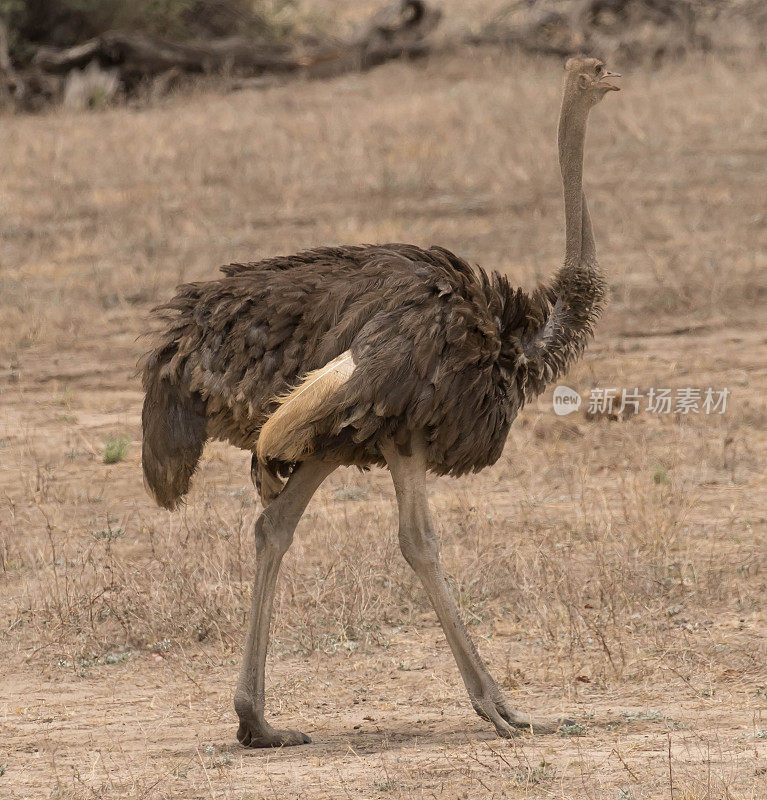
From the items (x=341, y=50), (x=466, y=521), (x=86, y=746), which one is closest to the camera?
(x=86, y=746)

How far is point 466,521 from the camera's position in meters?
6.02

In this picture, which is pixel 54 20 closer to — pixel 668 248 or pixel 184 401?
pixel 668 248

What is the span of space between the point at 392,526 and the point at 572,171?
1968 mm

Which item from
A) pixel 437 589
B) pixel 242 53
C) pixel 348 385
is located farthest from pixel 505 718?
pixel 242 53

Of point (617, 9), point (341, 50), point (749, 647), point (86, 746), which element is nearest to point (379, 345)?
point (86, 746)

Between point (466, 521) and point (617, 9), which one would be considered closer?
point (466, 521)

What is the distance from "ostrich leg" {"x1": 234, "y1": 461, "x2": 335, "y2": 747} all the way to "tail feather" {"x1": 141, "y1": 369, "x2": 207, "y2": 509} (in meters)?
0.29

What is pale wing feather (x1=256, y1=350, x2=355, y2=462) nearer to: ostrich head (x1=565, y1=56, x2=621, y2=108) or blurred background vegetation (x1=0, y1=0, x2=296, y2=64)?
ostrich head (x1=565, y1=56, x2=621, y2=108)

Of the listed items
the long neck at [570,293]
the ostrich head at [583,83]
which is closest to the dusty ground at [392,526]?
the long neck at [570,293]

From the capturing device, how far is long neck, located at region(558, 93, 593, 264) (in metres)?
4.50

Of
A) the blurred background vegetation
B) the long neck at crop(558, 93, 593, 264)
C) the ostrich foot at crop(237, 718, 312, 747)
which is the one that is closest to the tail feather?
the ostrich foot at crop(237, 718, 312, 747)

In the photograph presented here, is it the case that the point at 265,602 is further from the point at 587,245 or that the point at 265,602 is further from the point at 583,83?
the point at 583,83

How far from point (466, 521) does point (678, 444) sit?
1.59 m

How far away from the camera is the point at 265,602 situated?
Answer: 4176 millimetres
